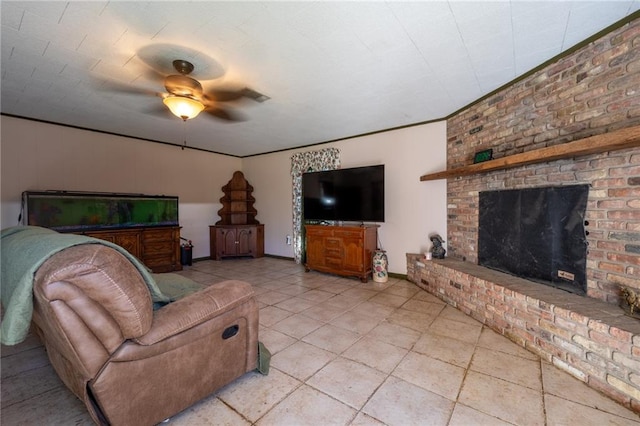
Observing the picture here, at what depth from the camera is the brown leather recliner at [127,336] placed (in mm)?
999

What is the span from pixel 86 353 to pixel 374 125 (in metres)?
3.79

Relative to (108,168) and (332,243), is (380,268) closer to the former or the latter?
(332,243)

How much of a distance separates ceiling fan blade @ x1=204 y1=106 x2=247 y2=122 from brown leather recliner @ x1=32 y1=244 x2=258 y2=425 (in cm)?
246

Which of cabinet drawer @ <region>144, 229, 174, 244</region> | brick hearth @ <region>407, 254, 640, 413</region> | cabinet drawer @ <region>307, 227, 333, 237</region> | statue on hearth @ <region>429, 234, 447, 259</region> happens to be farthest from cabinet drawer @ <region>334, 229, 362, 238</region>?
cabinet drawer @ <region>144, 229, 174, 244</region>

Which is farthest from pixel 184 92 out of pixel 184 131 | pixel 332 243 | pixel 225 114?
pixel 332 243

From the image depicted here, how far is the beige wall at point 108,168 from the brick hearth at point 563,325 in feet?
15.9

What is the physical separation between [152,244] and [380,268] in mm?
3622

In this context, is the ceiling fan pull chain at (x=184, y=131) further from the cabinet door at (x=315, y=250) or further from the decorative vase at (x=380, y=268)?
the decorative vase at (x=380, y=268)

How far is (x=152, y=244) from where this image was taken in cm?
420

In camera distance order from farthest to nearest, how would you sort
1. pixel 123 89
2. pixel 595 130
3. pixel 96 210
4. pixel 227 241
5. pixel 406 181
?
1. pixel 227 241
2. pixel 406 181
3. pixel 96 210
4. pixel 123 89
5. pixel 595 130

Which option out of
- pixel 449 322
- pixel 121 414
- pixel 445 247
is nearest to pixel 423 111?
pixel 445 247

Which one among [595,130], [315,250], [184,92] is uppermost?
[184,92]

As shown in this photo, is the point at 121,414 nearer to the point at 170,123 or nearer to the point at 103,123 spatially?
the point at 170,123

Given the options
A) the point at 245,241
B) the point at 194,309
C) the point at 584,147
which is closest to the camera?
the point at 194,309
